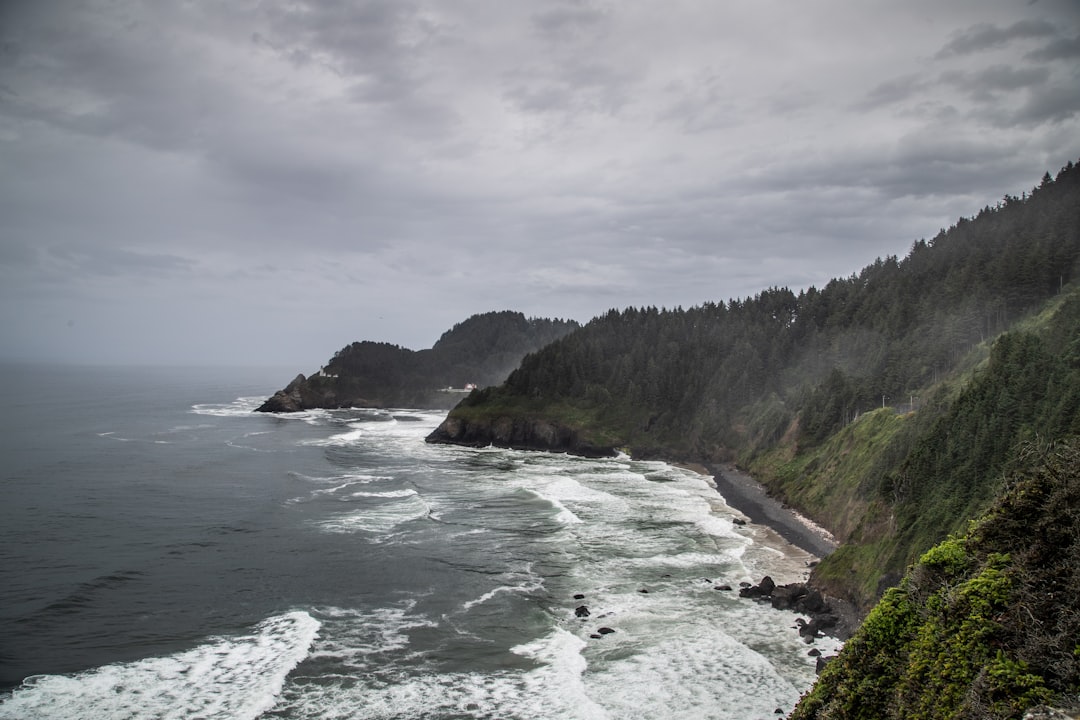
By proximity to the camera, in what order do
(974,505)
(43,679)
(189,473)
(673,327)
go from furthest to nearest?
(673,327) < (189,473) < (974,505) < (43,679)

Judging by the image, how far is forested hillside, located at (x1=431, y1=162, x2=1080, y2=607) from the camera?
140 feet

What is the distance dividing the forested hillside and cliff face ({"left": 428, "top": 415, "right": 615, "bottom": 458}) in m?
0.30

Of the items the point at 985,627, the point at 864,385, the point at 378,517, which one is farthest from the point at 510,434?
the point at 985,627

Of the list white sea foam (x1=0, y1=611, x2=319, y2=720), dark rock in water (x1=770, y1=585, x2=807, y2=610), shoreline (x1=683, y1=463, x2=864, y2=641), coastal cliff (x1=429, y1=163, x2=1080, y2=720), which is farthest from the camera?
dark rock in water (x1=770, y1=585, x2=807, y2=610)

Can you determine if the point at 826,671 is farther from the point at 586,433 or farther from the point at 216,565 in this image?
the point at 586,433

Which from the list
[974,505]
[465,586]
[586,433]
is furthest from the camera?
[586,433]

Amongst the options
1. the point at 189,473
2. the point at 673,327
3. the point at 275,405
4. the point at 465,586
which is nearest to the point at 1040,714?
the point at 465,586

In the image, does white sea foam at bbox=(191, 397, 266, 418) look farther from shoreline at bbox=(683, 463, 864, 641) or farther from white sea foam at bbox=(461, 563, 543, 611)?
white sea foam at bbox=(461, 563, 543, 611)

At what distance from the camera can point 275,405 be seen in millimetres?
165625

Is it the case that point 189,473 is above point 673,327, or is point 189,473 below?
below

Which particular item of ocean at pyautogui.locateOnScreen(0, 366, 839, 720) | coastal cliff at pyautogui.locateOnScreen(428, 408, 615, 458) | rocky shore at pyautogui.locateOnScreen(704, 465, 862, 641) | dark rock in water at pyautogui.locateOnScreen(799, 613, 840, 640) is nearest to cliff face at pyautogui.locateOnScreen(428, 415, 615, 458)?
coastal cliff at pyautogui.locateOnScreen(428, 408, 615, 458)

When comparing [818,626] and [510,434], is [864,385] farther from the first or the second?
[510,434]

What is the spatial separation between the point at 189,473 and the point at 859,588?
72393 millimetres

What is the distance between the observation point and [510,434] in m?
123
